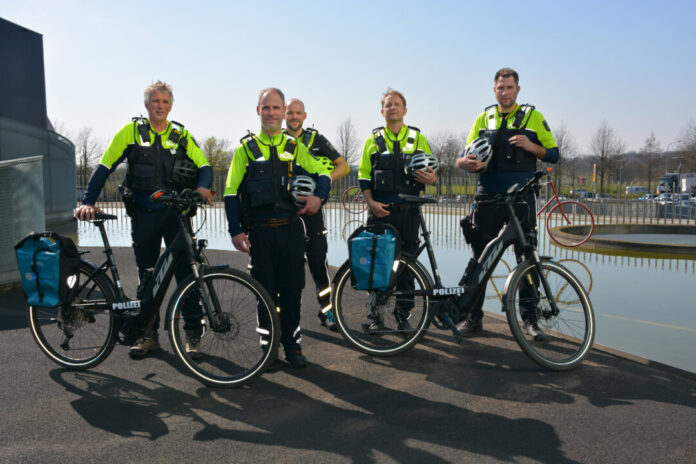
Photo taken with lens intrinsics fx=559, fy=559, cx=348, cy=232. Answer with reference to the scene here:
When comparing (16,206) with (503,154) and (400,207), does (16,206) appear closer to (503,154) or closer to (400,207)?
(400,207)

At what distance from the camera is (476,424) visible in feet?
10.8

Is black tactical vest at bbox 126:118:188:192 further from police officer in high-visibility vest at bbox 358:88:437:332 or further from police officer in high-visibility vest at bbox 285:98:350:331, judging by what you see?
police officer in high-visibility vest at bbox 358:88:437:332

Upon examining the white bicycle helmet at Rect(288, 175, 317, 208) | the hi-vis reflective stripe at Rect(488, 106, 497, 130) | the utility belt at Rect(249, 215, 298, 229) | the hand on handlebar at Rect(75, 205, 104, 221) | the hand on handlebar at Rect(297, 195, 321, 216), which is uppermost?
the hi-vis reflective stripe at Rect(488, 106, 497, 130)

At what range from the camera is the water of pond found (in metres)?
5.00

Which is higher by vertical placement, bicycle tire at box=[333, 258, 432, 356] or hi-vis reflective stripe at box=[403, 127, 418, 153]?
hi-vis reflective stripe at box=[403, 127, 418, 153]

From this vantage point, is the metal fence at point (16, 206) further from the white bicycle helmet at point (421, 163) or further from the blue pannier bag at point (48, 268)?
the white bicycle helmet at point (421, 163)

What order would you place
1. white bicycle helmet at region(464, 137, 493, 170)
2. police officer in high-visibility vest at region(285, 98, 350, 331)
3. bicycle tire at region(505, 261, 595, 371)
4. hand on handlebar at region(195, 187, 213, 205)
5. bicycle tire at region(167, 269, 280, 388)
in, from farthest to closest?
police officer in high-visibility vest at region(285, 98, 350, 331)
white bicycle helmet at region(464, 137, 493, 170)
hand on handlebar at region(195, 187, 213, 205)
bicycle tire at region(505, 261, 595, 371)
bicycle tire at region(167, 269, 280, 388)

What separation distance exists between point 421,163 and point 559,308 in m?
1.61

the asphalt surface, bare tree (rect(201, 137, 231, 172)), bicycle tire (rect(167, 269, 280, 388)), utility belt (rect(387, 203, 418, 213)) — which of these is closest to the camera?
the asphalt surface

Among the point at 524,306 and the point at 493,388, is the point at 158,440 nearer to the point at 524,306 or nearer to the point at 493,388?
the point at 493,388

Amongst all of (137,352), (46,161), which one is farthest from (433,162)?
(46,161)

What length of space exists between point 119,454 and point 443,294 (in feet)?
8.37

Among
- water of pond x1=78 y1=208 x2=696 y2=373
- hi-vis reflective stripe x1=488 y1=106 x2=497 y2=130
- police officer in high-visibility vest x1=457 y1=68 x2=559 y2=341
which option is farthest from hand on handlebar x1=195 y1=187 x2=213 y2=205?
hi-vis reflective stripe x1=488 y1=106 x2=497 y2=130

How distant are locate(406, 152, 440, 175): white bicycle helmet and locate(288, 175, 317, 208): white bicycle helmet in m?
1.05
